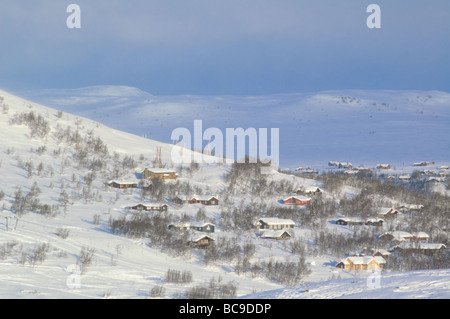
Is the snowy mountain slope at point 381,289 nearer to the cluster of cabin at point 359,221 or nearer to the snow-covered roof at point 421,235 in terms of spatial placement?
the snow-covered roof at point 421,235

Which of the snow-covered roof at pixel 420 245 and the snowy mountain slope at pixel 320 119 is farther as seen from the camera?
the snowy mountain slope at pixel 320 119

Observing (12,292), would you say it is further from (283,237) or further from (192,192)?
(192,192)

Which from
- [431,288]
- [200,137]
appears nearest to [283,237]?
[431,288]

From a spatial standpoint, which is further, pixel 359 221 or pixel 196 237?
pixel 359 221

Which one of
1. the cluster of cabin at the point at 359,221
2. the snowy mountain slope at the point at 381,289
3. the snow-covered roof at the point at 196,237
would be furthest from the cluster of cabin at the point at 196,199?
the snowy mountain slope at the point at 381,289

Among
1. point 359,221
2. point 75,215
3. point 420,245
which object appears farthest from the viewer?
point 359,221

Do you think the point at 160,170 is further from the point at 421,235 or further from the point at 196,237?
the point at 421,235

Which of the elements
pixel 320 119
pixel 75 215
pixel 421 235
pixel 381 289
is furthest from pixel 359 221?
pixel 320 119

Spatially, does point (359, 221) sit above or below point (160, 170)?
below
